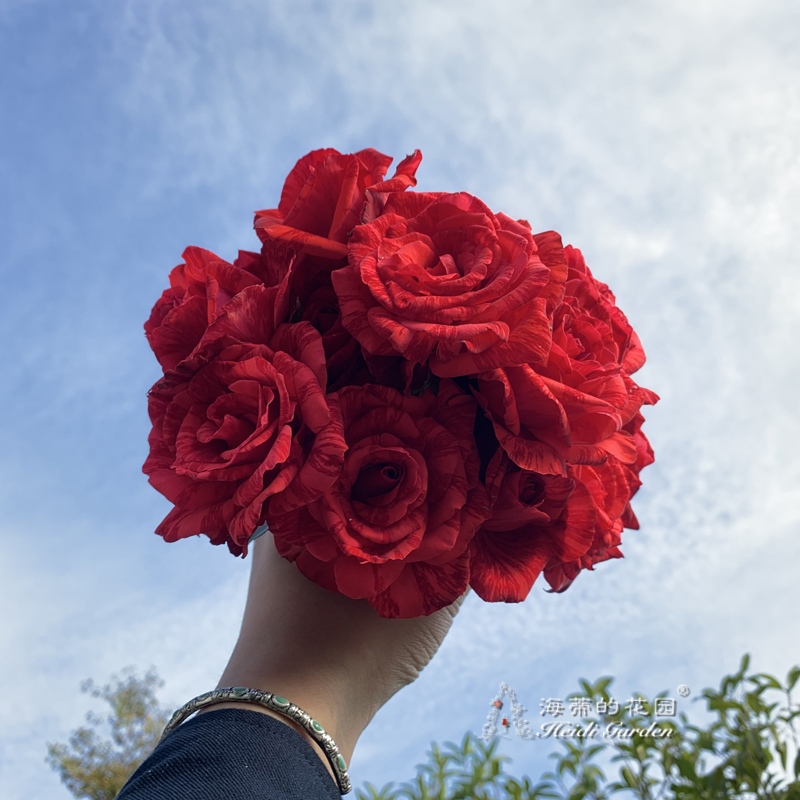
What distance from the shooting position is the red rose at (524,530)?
89 centimetres

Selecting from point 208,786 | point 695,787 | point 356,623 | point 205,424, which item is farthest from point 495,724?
point 205,424

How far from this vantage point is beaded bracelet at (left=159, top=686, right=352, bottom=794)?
0.84m

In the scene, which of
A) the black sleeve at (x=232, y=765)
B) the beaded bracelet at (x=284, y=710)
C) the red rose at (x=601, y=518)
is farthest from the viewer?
the red rose at (x=601, y=518)

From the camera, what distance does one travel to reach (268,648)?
36.6 inches

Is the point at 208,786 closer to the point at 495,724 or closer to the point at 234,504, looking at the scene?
the point at 234,504

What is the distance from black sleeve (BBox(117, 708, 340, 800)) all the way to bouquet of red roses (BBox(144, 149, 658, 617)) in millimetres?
184

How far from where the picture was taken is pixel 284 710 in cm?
84

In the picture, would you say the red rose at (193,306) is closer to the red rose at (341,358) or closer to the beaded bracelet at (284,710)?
the red rose at (341,358)

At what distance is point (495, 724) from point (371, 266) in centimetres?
128

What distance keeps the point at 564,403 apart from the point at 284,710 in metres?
0.50

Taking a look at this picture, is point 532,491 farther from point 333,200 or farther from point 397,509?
point 333,200

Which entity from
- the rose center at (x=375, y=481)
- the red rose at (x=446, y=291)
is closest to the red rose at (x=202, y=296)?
the red rose at (x=446, y=291)

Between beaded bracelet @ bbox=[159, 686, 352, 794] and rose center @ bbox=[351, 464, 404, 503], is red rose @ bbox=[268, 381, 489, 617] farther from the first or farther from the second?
beaded bracelet @ bbox=[159, 686, 352, 794]

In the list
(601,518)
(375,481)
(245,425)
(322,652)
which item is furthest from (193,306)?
(601,518)
